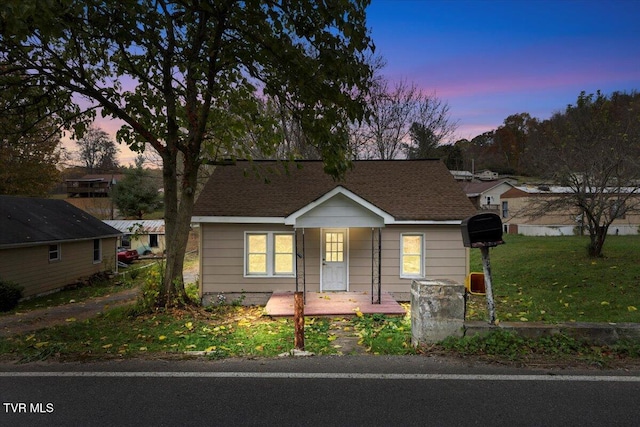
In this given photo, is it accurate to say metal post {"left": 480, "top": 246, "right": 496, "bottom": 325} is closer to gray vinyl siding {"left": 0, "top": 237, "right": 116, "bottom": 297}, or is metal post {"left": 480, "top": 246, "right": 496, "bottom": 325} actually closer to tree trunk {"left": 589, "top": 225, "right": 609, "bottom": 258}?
tree trunk {"left": 589, "top": 225, "right": 609, "bottom": 258}

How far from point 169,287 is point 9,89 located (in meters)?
6.07

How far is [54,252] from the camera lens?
746 inches

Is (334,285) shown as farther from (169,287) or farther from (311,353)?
(311,353)

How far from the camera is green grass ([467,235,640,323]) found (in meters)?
9.13

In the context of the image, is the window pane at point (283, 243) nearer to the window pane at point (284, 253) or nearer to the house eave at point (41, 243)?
the window pane at point (284, 253)

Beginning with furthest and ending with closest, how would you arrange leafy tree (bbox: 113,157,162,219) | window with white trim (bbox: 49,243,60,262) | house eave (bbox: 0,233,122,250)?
leafy tree (bbox: 113,157,162,219) → window with white trim (bbox: 49,243,60,262) → house eave (bbox: 0,233,122,250)

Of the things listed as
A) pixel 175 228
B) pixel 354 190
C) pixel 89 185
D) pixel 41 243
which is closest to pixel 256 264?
pixel 175 228

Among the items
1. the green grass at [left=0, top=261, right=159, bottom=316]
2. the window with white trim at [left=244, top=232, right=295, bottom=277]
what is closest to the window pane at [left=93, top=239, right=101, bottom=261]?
the green grass at [left=0, top=261, right=159, bottom=316]

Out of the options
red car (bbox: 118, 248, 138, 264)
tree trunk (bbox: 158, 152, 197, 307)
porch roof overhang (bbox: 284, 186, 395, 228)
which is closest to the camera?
tree trunk (bbox: 158, 152, 197, 307)

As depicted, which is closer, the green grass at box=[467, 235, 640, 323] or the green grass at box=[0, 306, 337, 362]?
the green grass at box=[0, 306, 337, 362]

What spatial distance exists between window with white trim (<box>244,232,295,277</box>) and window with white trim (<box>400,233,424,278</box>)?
371 centimetres

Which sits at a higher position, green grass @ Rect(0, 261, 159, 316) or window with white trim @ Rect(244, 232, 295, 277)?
window with white trim @ Rect(244, 232, 295, 277)

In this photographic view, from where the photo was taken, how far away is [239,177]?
13.5 m
